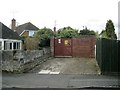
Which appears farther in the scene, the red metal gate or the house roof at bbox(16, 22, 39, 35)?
the house roof at bbox(16, 22, 39, 35)

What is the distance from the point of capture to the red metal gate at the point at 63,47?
99.6ft

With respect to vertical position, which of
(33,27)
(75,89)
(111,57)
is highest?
(33,27)

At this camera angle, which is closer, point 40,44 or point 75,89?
point 75,89

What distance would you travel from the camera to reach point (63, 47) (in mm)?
30500

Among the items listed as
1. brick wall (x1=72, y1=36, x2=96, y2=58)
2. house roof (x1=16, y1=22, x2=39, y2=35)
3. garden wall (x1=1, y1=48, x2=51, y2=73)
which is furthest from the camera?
house roof (x1=16, y1=22, x2=39, y2=35)

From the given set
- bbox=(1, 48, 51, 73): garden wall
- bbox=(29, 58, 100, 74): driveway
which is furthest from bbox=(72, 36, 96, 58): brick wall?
bbox=(1, 48, 51, 73): garden wall

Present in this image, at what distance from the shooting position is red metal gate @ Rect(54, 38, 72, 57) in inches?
1195

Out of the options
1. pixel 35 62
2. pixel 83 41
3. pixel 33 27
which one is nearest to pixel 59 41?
pixel 83 41

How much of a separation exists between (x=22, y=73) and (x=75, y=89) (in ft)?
19.9

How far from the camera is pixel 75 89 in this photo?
11805 mm

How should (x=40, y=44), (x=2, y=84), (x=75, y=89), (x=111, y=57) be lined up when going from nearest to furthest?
1. (x=75, y=89)
2. (x=2, y=84)
3. (x=111, y=57)
4. (x=40, y=44)

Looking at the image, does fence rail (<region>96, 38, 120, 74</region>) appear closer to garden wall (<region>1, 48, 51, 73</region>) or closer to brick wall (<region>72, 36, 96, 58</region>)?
garden wall (<region>1, 48, 51, 73</region>)

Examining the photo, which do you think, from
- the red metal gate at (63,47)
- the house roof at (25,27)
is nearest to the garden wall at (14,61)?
the red metal gate at (63,47)

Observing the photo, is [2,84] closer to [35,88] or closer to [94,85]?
[35,88]
